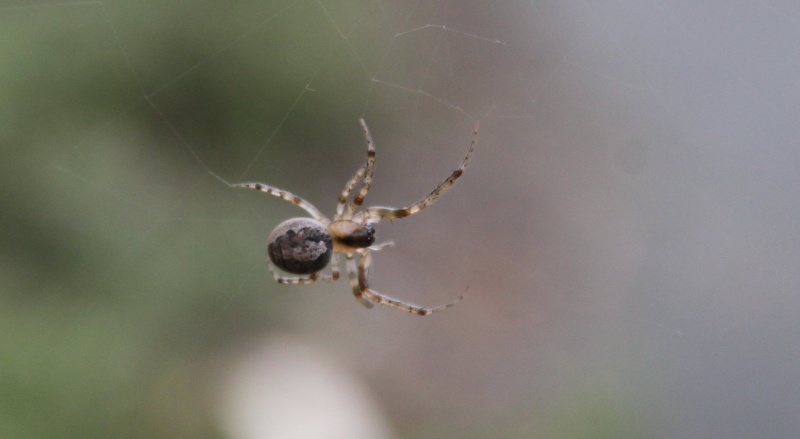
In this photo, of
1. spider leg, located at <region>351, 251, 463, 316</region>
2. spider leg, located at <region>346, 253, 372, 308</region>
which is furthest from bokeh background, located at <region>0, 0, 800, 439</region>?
spider leg, located at <region>351, 251, 463, 316</region>

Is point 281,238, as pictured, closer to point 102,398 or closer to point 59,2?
point 102,398

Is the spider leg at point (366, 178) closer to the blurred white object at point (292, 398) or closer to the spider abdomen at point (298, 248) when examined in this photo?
→ the spider abdomen at point (298, 248)

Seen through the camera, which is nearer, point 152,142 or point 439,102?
point 152,142

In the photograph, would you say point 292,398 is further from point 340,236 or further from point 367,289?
point 340,236

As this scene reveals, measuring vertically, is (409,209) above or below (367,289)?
above

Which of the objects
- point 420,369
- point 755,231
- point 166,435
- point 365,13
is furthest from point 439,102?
point 166,435

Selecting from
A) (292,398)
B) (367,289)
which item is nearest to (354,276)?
(367,289)

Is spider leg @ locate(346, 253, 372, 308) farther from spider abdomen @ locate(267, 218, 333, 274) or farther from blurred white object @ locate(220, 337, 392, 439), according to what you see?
blurred white object @ locate(220, 337, 392, 439)
